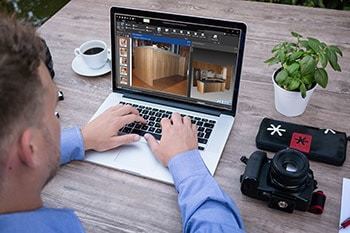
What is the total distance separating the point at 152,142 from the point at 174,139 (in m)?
0.06

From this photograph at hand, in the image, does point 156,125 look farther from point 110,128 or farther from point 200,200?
point 200,200

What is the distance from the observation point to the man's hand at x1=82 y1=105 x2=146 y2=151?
1.11m

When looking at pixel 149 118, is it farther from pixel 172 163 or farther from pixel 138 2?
pixel 138 2

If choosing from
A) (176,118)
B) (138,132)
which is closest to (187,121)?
(176,118)

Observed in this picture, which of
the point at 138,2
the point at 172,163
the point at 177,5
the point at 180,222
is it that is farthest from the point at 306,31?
the point at 180,222

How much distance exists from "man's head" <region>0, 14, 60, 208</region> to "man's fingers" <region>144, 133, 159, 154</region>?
0.37 meters

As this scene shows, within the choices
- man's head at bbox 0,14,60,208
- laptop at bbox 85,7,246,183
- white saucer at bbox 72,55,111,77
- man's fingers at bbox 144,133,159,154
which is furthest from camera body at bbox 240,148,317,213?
white saucer at bbox 72,55,111,77

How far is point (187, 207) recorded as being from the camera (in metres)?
0.95

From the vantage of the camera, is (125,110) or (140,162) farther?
(125,110)

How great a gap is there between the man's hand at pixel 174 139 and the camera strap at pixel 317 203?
30 cm

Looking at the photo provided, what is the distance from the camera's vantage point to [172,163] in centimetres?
105

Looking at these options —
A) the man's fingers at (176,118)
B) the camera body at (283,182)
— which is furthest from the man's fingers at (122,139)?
the camera body at (283,182)

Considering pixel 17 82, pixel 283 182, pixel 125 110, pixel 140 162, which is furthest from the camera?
pixel 125 110

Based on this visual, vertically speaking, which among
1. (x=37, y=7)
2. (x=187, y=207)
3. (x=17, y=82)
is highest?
(x=17, y=82)
